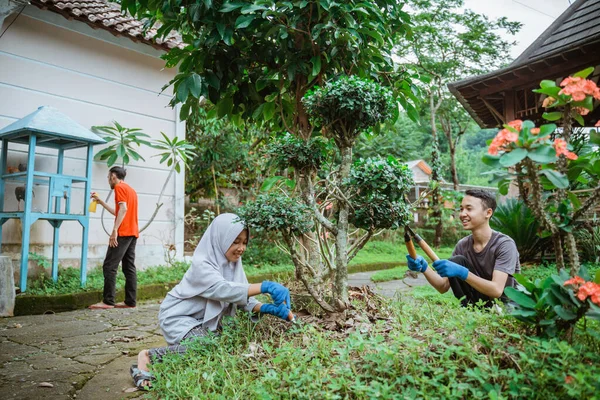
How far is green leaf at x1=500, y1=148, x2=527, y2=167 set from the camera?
1722mm

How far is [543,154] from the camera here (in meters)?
1.74

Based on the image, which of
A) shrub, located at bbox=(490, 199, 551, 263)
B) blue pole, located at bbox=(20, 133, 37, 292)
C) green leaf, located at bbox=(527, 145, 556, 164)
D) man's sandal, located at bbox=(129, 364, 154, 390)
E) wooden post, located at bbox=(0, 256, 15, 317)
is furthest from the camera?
shrub, located at bbox=(490, 199, 551, 263)

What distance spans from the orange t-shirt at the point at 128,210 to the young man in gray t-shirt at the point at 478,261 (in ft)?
12.2

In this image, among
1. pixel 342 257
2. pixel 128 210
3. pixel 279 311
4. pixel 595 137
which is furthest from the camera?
pixel 128 210

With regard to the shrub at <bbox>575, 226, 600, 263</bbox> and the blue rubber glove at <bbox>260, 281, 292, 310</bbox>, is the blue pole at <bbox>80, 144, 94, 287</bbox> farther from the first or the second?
the shrub at <bbox>575, 226, 600, 263</bbox>

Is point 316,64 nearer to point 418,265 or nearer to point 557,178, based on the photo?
point 418,265

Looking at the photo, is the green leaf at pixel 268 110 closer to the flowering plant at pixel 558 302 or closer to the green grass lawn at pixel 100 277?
the flowering plant at pixel 558 302

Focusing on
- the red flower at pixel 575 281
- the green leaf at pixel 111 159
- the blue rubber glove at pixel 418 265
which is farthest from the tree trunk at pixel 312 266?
the green leaf at pixel 111 159

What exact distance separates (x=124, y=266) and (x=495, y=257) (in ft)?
14.3

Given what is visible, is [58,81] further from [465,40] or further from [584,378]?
[465,40]

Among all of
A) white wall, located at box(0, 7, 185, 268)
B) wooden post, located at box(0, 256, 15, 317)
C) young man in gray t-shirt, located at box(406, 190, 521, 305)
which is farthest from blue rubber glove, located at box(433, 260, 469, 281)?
white wall, located at box(0, 7, 185, 268)

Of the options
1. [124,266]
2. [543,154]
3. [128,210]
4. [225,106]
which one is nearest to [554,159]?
[543,154]

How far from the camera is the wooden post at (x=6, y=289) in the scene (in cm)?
501

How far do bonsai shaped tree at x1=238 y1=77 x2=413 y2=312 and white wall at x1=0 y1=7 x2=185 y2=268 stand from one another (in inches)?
168
